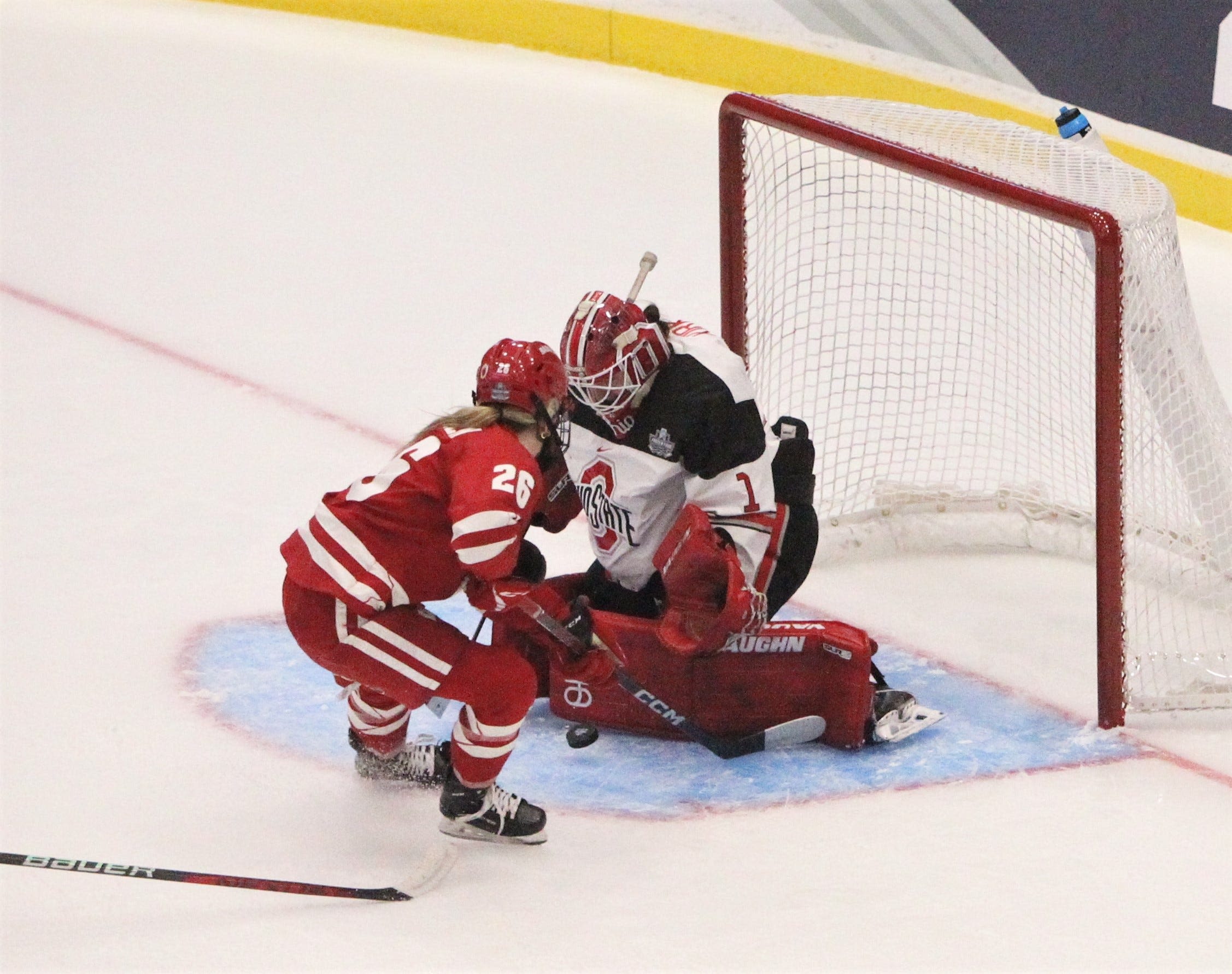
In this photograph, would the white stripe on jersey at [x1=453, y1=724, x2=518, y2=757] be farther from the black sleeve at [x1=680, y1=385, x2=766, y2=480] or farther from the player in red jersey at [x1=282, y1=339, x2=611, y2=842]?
the black sleeve at [x1=680, y1=385, x2=766, y2=480]

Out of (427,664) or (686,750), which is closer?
(427,664)

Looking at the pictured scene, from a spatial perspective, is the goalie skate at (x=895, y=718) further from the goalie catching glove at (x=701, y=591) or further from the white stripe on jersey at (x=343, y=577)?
the white stripe on jersey at (x=343, y=577)

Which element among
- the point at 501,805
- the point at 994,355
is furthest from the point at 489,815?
the point at 994,355

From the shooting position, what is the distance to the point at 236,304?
188 inches

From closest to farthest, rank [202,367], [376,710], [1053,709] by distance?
[376,710] < [1053,709] < [202,367]

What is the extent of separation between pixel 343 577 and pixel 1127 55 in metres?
3.45

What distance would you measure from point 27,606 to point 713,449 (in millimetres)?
1462

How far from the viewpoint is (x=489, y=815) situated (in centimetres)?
245

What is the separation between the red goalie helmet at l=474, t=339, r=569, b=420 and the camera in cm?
235

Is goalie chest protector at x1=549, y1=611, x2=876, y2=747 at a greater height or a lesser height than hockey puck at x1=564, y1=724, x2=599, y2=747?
greater

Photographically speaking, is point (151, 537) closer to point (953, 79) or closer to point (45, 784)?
point (45, 784)

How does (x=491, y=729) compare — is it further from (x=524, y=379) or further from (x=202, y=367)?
(x=202, y=367)

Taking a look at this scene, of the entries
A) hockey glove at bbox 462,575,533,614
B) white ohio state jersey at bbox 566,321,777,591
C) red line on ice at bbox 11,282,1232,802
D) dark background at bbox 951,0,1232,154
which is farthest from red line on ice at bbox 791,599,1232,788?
dark background at bbox 951,0,1232,154

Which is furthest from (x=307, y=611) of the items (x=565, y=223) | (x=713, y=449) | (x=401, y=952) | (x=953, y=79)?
(x=953, y=79)
